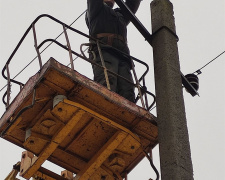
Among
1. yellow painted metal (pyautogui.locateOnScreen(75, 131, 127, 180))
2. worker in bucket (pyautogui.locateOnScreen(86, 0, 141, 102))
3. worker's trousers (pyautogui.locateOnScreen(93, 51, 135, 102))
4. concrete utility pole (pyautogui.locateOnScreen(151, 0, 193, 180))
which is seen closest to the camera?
concrete utility pole (pyautogui.locateOnScreen(151, 0, 193, 180))

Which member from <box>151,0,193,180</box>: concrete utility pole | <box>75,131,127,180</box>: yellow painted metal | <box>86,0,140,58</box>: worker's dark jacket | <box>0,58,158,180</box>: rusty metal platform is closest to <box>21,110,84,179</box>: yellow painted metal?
<box>0,58,158,180</box>: rusty metal platform

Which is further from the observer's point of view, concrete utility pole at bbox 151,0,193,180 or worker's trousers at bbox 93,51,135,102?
worker's trousers at bbox 93,51,135,102

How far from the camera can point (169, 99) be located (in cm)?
728

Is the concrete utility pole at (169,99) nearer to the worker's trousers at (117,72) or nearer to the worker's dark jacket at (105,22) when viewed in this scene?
the worker's trousers at (117,72)

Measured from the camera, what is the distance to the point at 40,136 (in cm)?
793

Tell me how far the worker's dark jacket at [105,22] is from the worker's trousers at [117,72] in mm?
319

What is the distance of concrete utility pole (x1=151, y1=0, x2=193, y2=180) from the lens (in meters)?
6.54

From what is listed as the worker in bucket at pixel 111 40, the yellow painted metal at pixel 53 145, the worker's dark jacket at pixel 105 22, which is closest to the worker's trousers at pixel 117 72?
the worker in bucket at pixel 111 40

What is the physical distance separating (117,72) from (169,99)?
7.44ft

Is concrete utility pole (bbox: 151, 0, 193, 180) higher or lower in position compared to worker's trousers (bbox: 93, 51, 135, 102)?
lower

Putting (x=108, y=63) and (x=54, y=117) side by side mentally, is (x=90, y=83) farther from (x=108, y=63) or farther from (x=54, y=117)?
(x=108, y=63)

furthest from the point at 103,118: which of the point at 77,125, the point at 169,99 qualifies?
the point at 169,99

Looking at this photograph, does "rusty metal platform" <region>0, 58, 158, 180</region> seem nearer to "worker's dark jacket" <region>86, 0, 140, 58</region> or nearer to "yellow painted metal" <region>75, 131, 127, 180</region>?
"yellow painted metal" <region>75, 131, 127, 180</region>

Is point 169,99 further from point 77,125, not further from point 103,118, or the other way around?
point 77,125
